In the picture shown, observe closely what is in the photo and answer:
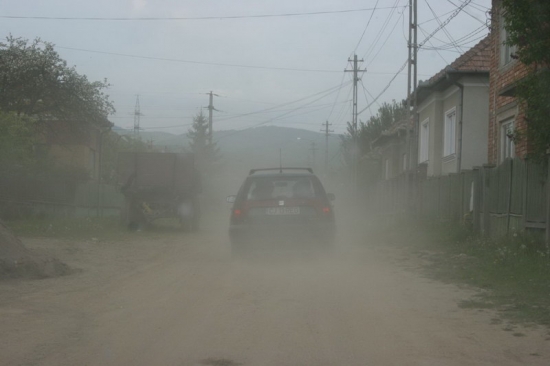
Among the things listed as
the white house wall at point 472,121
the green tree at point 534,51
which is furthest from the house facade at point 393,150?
the green tree at point 534,51

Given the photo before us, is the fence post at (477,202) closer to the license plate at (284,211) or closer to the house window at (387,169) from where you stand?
the license plate at (284,211)

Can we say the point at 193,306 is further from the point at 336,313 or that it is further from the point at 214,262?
the point at 214,262

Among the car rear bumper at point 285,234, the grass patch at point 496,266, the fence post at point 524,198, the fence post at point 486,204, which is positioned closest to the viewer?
the grass patch at point 496,266

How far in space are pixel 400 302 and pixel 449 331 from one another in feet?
5.61

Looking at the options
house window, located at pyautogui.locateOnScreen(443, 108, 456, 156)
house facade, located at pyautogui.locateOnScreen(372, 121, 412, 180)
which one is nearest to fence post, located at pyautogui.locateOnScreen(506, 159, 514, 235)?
house window, located at pyautogui.locateOnScreen(443, 108, 456, 156)

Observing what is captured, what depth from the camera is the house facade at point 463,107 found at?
74.5 feet

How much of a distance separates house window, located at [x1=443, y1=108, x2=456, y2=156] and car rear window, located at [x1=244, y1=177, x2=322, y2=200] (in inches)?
490

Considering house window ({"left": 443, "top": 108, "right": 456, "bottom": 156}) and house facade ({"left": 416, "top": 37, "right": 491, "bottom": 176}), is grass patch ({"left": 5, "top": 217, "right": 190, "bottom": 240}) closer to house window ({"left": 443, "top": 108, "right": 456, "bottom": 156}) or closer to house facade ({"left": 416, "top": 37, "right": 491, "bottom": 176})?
house facade ({"left": 416, "top": 37, "right": 491, "bottom": 176})

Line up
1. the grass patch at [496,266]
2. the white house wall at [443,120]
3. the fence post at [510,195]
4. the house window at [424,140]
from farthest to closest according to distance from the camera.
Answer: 1. the house window at [424,140]
2. the white house wall at [443,120]
3. the fence post at [510,195]
4. the grass patch at [496,266]

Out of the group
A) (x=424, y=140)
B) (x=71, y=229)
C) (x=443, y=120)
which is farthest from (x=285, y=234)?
(x=424, y=140)

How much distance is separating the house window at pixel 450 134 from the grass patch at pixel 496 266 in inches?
287

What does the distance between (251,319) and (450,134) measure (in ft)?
62.2

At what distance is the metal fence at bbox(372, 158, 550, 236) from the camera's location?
1281 centimetres

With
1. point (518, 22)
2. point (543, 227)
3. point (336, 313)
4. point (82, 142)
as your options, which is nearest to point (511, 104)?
point (543, 227)
